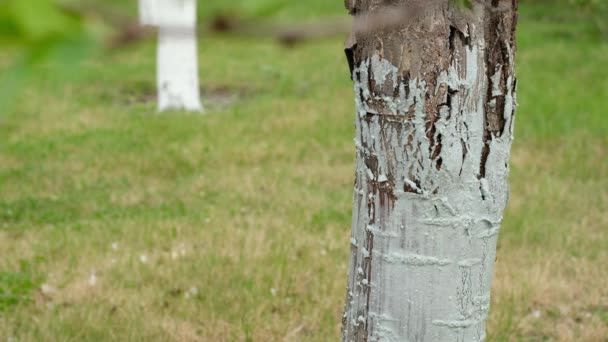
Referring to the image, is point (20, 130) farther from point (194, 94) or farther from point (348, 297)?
point (348, 297)

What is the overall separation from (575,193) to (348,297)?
11.7 feet

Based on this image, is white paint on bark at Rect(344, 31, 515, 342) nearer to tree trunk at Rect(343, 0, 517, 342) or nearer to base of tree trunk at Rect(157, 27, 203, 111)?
tree trunk at Rect(343, 0, 517, 342)

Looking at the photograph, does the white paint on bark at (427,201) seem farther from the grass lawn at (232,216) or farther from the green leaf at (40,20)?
the green leaf at (40,20)

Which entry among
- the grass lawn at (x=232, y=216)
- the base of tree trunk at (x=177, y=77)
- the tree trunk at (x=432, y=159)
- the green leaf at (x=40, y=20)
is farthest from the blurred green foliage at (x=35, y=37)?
the base of tree trunk at (x=177, y=77)

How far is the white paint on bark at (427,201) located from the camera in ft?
7.89

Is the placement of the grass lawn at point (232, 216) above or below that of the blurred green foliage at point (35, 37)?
below

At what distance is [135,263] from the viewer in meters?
4.64

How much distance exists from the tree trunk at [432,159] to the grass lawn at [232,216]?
4.18ft

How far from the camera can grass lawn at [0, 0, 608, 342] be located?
13.4 feet

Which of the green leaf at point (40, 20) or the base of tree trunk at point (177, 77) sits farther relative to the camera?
the base of tree trunk at point (177, 77)

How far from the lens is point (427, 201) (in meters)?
2.46

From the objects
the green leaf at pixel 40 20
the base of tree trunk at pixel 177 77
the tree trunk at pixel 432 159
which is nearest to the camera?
the green leaf at pixel 40 20

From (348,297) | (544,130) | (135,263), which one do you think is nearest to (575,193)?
(544,130)

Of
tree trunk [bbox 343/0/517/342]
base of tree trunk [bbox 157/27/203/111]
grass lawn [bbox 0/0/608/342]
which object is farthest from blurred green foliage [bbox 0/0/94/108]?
base of tree trunk [bbox 157/27/203/111]
